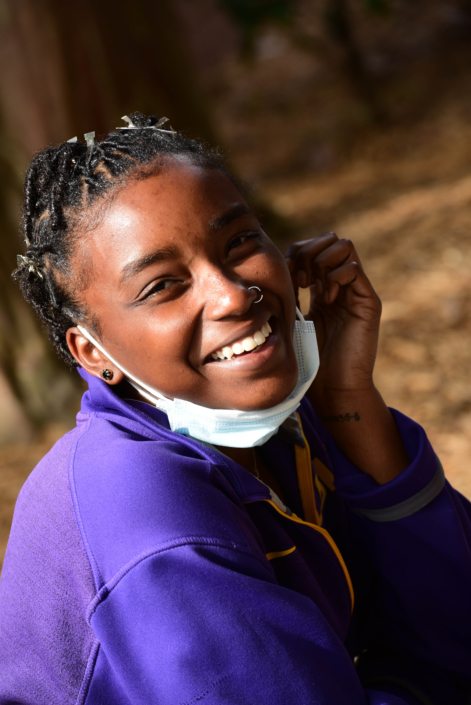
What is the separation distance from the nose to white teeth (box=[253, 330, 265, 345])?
7cm

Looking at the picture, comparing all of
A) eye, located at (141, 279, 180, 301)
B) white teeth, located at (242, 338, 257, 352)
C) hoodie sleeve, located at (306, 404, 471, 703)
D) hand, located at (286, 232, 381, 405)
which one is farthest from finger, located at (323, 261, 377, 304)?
eye, located at (141, 279, 180, 301)

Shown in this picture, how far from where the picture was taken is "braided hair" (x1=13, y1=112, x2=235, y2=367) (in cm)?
132

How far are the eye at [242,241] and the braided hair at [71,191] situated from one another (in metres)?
0.17

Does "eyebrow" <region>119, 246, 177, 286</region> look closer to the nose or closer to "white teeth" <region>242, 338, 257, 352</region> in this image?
the nose

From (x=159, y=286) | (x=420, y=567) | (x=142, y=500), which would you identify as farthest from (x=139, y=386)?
(x=420, y=567)

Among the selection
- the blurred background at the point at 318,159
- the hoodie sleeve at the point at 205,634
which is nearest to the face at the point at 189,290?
the hoodie sleeve at the point at 205,634

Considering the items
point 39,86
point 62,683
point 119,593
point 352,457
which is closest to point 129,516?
point 119,593

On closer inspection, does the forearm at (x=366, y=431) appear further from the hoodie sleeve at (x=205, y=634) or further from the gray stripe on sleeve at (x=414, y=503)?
the hoodie sleeve at (x=205, y=634)

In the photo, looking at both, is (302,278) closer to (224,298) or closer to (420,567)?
(224,298)

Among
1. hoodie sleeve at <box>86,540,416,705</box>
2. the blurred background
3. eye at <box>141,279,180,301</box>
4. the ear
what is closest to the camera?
hoodie sleeve at <box>86,540,416,705</box>

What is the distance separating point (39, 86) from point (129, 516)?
365 cm

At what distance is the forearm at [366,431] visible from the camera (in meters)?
1.71

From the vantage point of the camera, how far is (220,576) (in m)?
1.04

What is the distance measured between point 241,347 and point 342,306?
2.09ft
